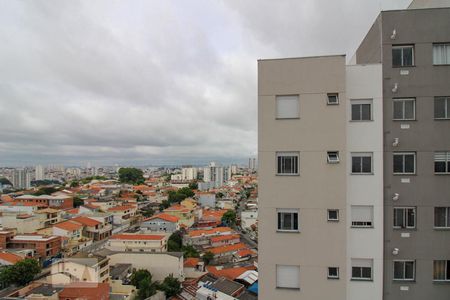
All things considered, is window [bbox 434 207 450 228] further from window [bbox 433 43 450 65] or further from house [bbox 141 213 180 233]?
house [bbox 141 213 180 233]

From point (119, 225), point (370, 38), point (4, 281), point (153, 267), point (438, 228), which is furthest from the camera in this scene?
point (119, 225)

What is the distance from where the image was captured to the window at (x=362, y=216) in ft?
15.4

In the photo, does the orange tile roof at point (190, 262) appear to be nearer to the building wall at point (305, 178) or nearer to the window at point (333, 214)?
the building wall at point (305, 178)

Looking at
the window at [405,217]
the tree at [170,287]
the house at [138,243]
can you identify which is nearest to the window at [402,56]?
the window at [405,217]

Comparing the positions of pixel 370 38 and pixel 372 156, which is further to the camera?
pixel 370 38

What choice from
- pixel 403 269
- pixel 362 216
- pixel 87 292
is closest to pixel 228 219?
pixel 87 292

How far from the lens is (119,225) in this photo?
39.3 meters

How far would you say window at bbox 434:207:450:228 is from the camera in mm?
4562

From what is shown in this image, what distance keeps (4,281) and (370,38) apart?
24683mm

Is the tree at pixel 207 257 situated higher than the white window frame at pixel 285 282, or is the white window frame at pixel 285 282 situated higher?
the white window frame at pixel 285 282

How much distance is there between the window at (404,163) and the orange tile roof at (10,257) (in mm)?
26327

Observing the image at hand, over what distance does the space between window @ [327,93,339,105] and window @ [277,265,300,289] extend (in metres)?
2.74

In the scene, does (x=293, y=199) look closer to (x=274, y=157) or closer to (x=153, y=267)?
(x=274, y=157)

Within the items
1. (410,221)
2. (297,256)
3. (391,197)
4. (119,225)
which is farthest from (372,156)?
(119,225)
